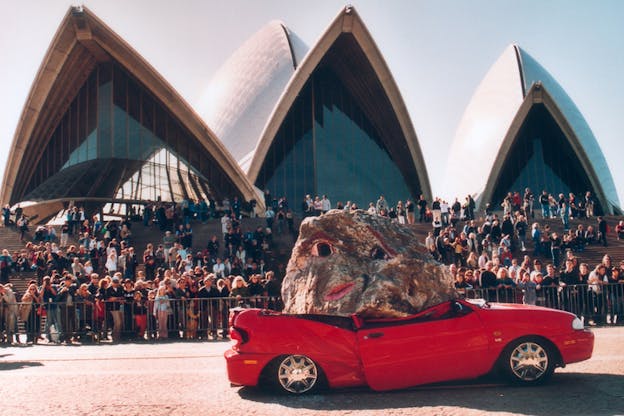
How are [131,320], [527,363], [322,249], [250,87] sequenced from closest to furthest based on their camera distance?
[527,363]
[322,249]
[131,320]
[250,87]

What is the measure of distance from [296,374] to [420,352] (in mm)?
1338

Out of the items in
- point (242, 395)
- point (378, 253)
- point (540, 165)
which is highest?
point (540, 165)

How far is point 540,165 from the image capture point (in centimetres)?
3878

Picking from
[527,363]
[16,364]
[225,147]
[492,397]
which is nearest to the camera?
[492,397]

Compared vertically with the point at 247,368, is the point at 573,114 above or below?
above

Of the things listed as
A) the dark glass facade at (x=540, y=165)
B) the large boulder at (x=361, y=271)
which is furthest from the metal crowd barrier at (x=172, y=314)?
the dark glass facade at (x=540, y=165)

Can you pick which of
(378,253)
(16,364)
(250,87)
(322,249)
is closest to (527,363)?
(378,253)

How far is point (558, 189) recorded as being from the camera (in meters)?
38.7

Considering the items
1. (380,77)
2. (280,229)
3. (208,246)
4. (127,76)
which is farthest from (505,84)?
(208,246)

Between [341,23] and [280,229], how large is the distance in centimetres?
1452

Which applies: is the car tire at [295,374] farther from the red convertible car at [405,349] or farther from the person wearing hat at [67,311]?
the person wearing hat at [67,311]

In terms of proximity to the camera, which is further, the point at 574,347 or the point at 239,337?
the point at 239,337

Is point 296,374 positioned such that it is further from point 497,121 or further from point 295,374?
point 497,121

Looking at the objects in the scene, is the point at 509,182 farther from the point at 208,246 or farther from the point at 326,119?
the point at 208,246
